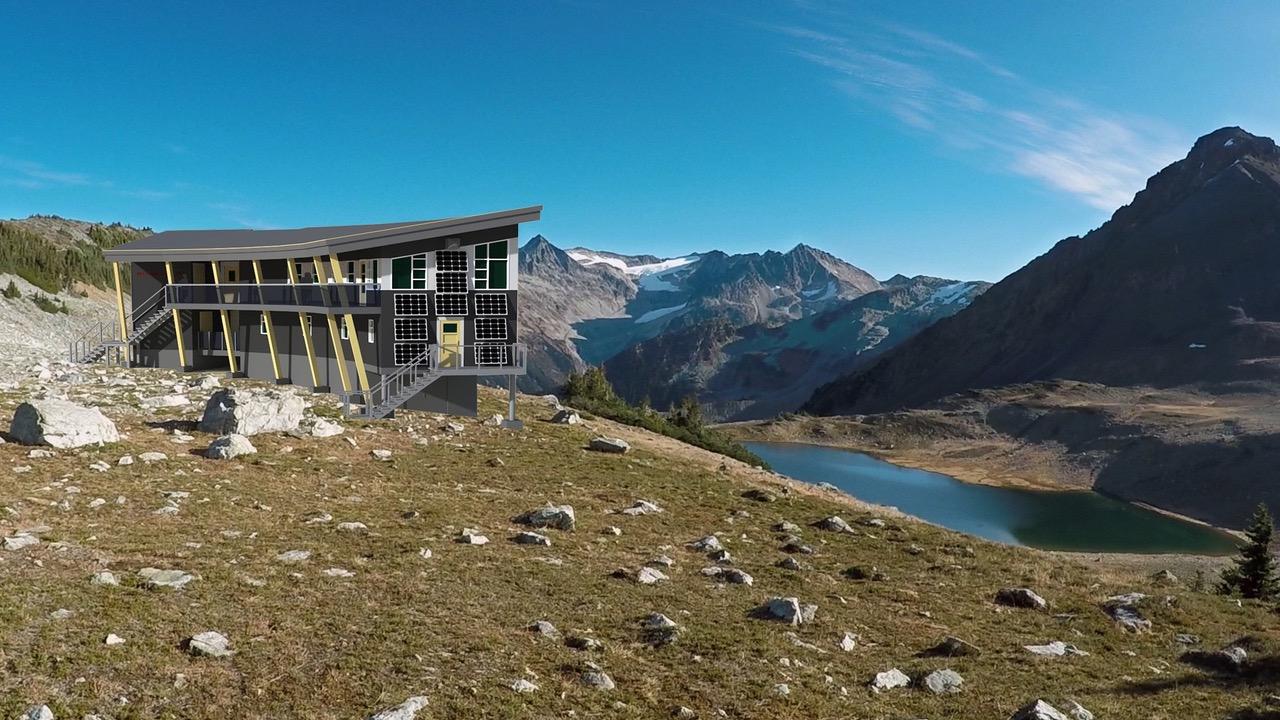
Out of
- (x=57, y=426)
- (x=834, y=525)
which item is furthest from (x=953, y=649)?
(x=57, y=426)

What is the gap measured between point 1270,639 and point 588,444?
25.3 m

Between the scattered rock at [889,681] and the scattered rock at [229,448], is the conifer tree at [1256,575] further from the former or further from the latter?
the scattered rock at [229,448]

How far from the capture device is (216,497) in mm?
19141

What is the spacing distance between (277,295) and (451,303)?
42.5ft

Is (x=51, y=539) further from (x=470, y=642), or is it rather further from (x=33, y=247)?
(x=33, y=247)

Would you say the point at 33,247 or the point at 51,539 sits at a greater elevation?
the point at 33,247

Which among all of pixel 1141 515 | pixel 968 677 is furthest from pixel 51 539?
pixel 1141 515

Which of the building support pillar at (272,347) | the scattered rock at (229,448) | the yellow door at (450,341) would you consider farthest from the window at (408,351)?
the building support pillar at (272,347)

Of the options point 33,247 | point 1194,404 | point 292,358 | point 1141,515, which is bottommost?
point 1141,515

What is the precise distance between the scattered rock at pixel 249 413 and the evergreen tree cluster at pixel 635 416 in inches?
1396

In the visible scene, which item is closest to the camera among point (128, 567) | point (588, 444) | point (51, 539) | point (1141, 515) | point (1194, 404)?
point (128, 567)

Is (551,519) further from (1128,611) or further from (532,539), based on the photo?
(1128,611)

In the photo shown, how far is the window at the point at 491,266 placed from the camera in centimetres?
3712

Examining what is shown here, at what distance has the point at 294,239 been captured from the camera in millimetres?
43719
